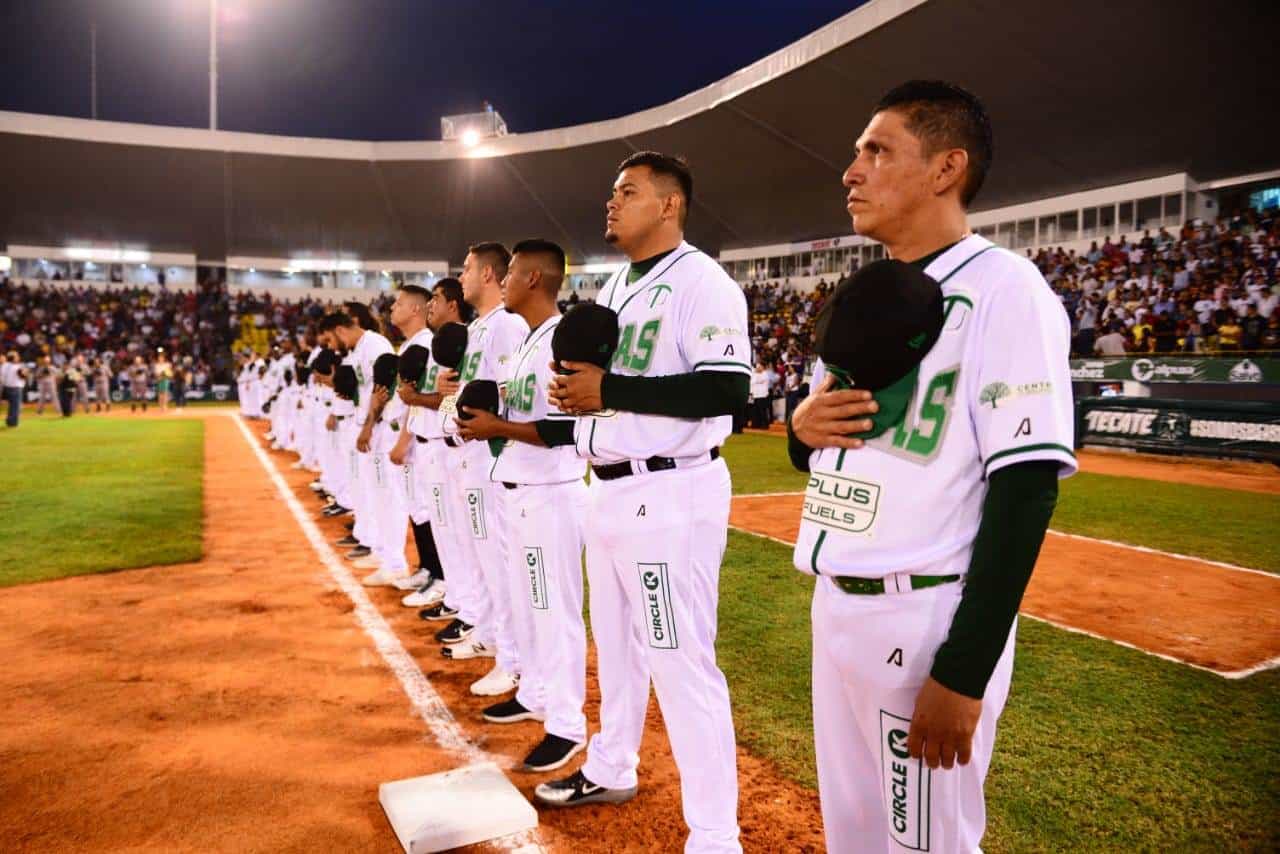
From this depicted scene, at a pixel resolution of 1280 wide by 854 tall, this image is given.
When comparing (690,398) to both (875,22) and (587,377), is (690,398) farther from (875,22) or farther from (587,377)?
(875,22)

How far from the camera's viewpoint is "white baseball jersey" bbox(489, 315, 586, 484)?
3.70 meters

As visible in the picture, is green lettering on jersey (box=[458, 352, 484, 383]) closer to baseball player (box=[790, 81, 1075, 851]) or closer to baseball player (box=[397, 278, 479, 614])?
baseball player (box=[397, 278, 479, 614])

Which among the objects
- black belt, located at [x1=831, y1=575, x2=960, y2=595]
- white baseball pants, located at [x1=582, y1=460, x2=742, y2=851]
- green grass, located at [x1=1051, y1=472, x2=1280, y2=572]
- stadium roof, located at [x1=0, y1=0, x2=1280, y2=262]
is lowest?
green grass, located at [x1=1051, y1=472, x2=1280, y2=572]

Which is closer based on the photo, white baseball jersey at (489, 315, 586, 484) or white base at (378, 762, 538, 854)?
white base at (378, 762, 538, 854)

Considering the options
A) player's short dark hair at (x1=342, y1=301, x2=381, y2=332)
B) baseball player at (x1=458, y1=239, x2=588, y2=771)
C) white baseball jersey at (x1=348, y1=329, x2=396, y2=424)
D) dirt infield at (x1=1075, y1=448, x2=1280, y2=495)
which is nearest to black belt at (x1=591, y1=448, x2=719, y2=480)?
baseball player at (x1=458, y1=239, x2=588, y2=771)

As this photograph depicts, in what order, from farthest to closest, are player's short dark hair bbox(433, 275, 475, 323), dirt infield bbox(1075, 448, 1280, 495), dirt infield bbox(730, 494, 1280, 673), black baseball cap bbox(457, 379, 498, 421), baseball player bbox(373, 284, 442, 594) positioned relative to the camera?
1. dirt infield bbox(1075, 448, 1280, 495)
2. baseball player bbox(373, 284, 442, 594)
3. player's short dark hair bbox(433, 275, 475, 323)
4. dirt infield bbox(730, 494, 1280, 673)
5. black baseball cap bbox(457, 379, 498, 421)

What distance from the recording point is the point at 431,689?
4.39m

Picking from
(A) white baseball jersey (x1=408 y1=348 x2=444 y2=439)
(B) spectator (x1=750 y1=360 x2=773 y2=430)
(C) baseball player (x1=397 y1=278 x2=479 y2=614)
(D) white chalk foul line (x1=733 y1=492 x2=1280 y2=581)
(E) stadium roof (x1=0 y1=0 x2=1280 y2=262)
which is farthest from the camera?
(B) spectator (x1=750 y1=360 x2=773 y2=430)

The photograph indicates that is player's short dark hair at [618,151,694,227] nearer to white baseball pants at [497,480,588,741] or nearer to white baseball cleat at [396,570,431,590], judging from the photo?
white baseball pants at [497,480,588,741]

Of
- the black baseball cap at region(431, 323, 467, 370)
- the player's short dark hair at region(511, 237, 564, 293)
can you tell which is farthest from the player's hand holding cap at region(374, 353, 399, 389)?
the player's short dark hair at region(511, 237, 564, 293)

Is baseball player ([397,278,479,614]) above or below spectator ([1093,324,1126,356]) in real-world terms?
below

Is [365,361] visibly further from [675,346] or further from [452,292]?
[675,346]

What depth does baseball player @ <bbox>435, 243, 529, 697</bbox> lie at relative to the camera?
445cm

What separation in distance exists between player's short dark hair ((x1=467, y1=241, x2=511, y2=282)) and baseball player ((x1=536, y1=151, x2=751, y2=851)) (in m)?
1.93
